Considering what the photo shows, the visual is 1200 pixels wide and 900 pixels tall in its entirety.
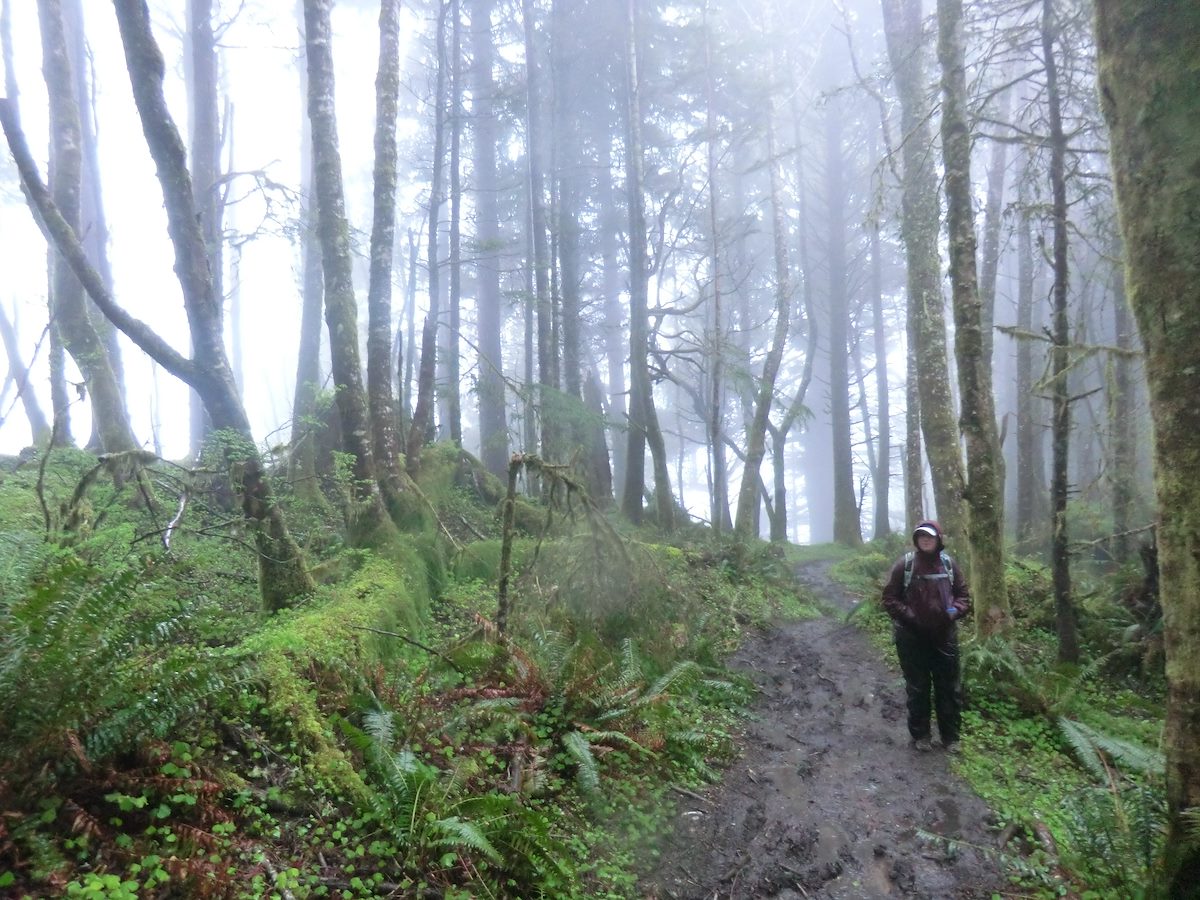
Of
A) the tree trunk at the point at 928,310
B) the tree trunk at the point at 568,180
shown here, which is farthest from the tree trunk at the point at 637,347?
the tree trunk at the point at 928,310

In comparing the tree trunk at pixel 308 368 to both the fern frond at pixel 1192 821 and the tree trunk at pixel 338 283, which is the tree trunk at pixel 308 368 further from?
the fern frond at pixel 1192 821

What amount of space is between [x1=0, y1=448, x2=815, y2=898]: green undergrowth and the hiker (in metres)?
1.81

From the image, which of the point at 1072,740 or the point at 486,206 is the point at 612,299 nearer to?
the point at 486,206

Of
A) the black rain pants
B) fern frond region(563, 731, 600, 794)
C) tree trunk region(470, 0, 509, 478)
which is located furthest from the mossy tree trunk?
tree trunk region(470, 0, 509, 478)

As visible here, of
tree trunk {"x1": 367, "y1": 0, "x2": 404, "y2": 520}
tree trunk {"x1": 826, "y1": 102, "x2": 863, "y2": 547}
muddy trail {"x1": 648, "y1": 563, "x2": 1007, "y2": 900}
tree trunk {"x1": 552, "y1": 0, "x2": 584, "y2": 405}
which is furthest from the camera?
tree trunk {"x1": 826, "y1": 102, "x2": 863, "y2": 547}

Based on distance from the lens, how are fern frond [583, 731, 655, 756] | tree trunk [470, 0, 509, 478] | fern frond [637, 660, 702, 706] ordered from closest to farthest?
fern frond [583, 731, 655, 756] < fern frond [637, 660, 702, 706] < tree trunk [470, 0, 509, 478]

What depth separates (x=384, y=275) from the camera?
10.3 meters

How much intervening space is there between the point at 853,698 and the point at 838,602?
5.53m

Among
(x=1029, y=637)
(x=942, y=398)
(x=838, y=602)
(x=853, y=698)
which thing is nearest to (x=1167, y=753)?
(x=853, y=698)

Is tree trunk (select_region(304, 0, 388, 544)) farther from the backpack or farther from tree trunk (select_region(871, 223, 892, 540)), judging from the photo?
tree trunk (select_region(871, 223, 892, 540))

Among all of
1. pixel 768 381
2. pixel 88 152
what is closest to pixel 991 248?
pixel 768 381

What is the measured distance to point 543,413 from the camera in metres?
14.3

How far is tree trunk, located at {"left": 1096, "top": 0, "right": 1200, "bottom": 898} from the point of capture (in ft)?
10.5

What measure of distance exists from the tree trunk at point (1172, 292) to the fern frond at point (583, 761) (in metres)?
3.30
